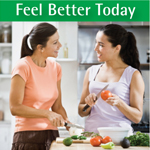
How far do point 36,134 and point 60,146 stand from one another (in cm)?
22

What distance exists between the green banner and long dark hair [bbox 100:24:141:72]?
1.83ft

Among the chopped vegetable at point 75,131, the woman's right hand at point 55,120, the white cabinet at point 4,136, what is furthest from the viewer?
the white cabinet at point 4,136

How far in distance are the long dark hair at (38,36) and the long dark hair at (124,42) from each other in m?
0.36

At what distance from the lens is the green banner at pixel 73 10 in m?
2.16

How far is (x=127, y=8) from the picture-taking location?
7.41ft

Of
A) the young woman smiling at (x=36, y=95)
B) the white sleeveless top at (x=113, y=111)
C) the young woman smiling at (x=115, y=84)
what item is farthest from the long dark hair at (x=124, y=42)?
the young woman smiling at (x=36, y=95)

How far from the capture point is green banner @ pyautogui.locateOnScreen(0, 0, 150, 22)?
2158 millimetres

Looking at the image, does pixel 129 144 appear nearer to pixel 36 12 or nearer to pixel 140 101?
pixel 140 101

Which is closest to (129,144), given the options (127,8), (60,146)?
(60,146)

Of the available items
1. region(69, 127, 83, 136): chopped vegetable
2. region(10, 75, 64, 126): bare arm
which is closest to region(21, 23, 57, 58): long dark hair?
region(10, 75, 64, 126): bare arm

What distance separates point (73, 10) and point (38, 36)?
0.72 m

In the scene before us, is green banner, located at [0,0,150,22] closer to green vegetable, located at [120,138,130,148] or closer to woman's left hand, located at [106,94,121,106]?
woman's left hand, located at [106,94,121,106]

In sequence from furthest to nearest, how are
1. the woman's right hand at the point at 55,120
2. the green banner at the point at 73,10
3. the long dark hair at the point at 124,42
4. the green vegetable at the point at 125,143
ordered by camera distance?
the green banner at the point at 73,10
the long dark hair at the point at 124,42
the woman's right hand at the point at 55,120
the green vegetable at the point at 125,143

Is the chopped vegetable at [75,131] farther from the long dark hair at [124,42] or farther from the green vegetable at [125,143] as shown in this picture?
the long dark hair at [124,42]
